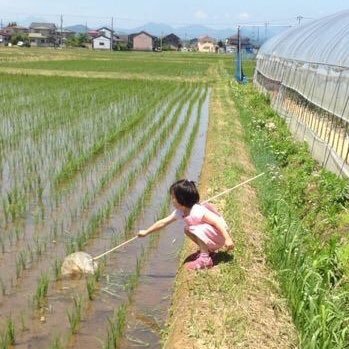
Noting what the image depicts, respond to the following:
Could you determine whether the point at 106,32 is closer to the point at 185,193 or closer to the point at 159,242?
the point at 159,242

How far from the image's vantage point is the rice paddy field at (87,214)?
12.5 ft

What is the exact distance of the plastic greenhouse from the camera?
284 inches

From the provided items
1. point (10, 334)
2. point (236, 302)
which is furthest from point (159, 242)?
point (10, 334)

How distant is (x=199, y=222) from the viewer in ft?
13.6

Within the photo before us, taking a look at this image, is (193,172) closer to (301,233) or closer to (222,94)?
(301,233)

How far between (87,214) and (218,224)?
2.34 m

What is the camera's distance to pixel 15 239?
17.1ft

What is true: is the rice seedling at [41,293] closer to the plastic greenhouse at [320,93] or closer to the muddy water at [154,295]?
the muddy water at [154,295]

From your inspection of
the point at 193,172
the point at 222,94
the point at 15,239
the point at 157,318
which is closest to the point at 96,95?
the point at 222,94

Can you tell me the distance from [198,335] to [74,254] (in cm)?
156

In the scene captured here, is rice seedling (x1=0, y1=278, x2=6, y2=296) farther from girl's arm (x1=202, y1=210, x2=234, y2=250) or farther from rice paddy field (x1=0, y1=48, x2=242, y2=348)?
girl's arm (x1=202, y1=210, x2=234, y2=250)

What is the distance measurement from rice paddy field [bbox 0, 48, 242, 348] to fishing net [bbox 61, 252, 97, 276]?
7 cm

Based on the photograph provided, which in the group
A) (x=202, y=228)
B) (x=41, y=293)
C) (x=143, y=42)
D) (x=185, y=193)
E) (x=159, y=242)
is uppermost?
(x=143, y=42)

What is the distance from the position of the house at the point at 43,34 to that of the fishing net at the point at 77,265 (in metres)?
81.2
